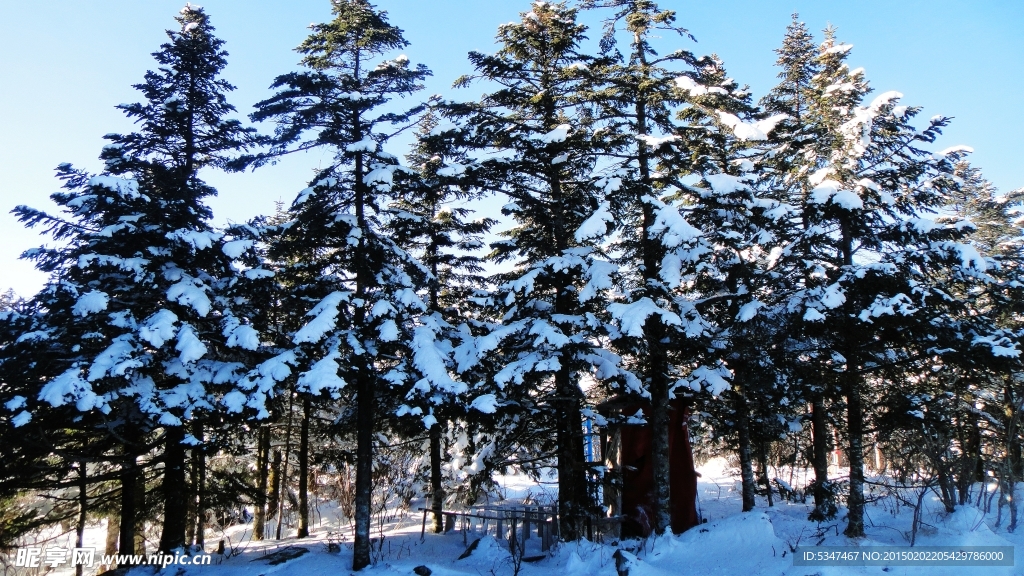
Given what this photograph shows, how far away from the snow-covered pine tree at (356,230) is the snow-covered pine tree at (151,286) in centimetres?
180

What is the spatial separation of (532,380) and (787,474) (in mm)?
30274

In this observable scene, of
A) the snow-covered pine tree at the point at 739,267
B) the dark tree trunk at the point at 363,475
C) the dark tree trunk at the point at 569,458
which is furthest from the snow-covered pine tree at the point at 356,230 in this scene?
the snow-covered pine tree at the point at 739,267

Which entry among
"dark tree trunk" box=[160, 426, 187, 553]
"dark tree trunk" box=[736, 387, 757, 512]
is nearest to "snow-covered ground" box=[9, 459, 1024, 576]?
"dark tree trunk" box=[160, 426, 187, 553]

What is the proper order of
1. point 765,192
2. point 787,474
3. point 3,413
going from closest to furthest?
point 3,413, point 765,192, point 787,474

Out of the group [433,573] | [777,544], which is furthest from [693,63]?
[433,573]

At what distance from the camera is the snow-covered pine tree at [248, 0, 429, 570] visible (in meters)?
14.3

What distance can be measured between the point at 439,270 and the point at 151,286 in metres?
→ 9.79

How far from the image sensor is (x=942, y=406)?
1481 cm

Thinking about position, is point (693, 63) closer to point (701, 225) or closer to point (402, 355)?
point (701, 225)

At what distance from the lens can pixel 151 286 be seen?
13719 mm

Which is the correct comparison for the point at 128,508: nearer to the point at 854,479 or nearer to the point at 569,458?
the point at 569,458

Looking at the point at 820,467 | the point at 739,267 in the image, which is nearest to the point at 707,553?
the point at 820,467

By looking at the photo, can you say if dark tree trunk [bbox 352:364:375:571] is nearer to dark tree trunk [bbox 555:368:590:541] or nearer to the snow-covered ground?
the snow-covered ground

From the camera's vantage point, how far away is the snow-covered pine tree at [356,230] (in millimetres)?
14328
